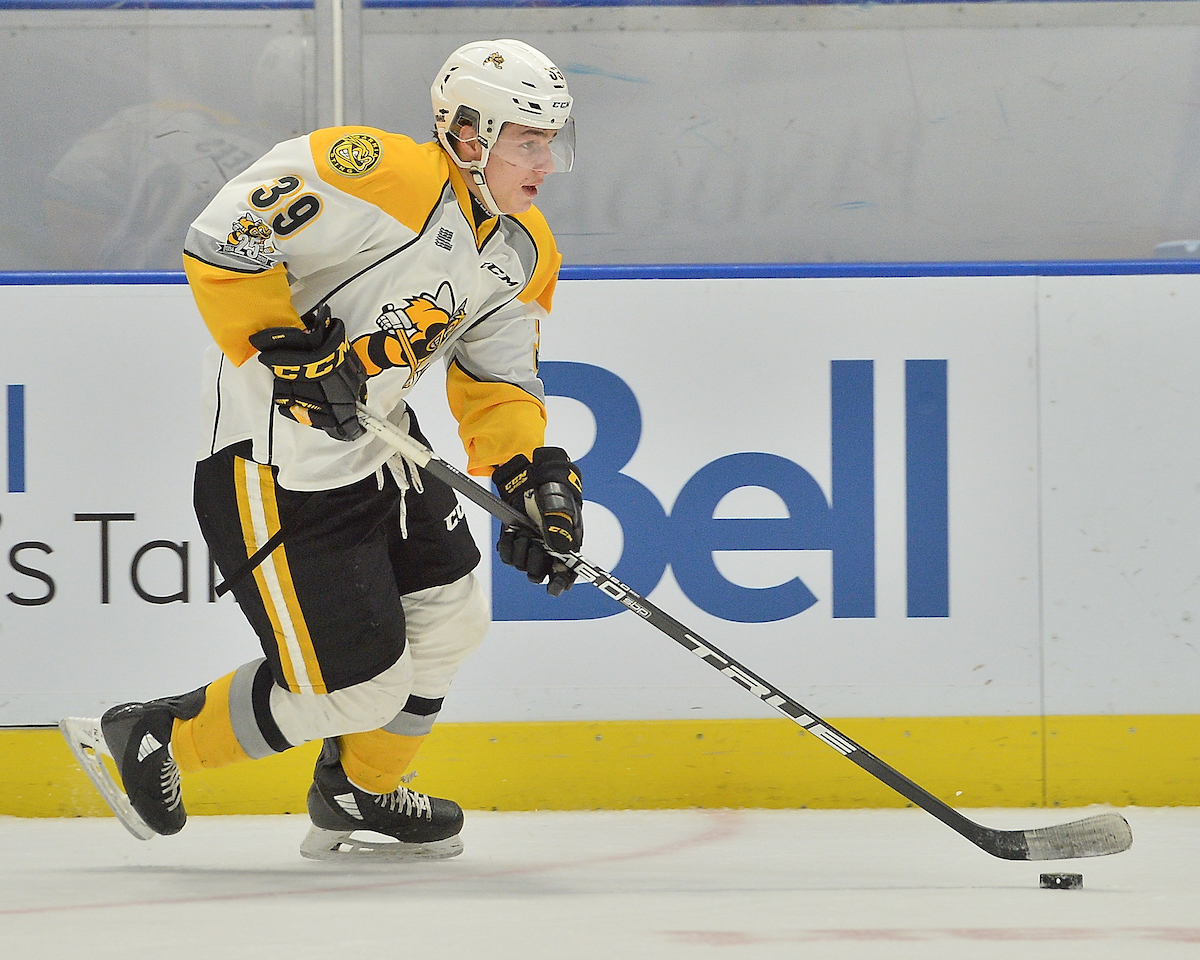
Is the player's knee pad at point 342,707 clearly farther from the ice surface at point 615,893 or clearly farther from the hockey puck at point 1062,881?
the hockey puck at point 1062,881

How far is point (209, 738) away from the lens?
217cm

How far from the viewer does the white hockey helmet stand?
2.05 m

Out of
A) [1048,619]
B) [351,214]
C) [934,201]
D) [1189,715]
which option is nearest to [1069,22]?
[934,201]

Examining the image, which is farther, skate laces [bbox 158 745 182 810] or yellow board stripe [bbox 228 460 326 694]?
skate laces [bbox 158 745 182 810]

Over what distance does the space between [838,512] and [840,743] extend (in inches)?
26.9

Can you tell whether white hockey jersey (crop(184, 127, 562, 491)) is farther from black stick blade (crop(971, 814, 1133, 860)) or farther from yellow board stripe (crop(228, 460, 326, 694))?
black stick blade (crop(971, 814, 1133, 860))

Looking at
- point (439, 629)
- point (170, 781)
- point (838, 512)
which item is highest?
point (838, 512)

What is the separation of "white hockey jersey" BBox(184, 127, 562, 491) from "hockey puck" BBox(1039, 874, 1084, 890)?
3.29 feet

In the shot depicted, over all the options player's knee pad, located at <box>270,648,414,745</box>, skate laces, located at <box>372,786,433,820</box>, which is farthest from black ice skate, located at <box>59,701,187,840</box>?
skate laces, located at <box>372,786,433,820</box>

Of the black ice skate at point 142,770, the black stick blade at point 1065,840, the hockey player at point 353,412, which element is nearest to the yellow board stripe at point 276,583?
the hockey player at point 353,412

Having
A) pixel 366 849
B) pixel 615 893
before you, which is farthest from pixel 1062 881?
pixel 366 849

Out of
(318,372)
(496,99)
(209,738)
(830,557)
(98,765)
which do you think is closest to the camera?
(318,372)

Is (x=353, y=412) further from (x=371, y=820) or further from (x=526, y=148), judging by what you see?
(x=371, y=820)

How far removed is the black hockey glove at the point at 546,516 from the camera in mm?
2135
